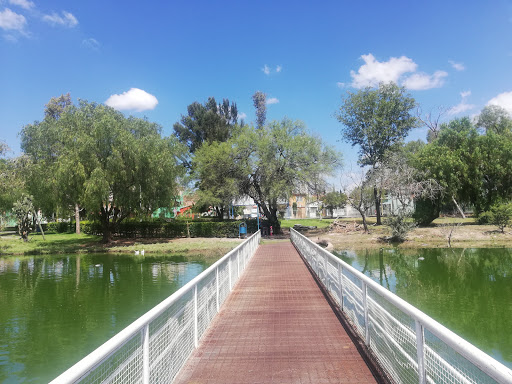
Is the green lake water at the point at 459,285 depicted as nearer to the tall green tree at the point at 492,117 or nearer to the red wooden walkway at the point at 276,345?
the red wooden walkway at the point at 276,345

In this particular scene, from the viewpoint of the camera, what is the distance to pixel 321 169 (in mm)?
29531

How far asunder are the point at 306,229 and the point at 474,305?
86.5 ft

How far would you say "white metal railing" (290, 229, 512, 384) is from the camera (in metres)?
2.27

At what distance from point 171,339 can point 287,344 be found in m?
1.76

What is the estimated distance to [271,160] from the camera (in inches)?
1141

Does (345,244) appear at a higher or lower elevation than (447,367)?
lower

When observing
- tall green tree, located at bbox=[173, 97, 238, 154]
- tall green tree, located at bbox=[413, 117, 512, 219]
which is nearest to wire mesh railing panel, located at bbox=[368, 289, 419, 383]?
tall green tree, located at bbox=[413, 117, 512, 219]

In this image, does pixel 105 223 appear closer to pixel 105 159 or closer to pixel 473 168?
pixel 105 159

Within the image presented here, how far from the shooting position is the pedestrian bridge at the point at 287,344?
260 cm

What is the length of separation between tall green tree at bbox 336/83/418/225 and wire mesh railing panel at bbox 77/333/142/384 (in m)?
35.6

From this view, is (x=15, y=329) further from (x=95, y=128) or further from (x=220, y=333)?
(x=95, y=128)

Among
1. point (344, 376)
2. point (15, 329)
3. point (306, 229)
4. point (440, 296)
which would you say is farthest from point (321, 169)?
point (344, 376)

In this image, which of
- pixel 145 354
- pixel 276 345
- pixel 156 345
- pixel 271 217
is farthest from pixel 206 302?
pixel 271 217

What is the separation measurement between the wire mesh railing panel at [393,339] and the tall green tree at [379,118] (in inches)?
1323
